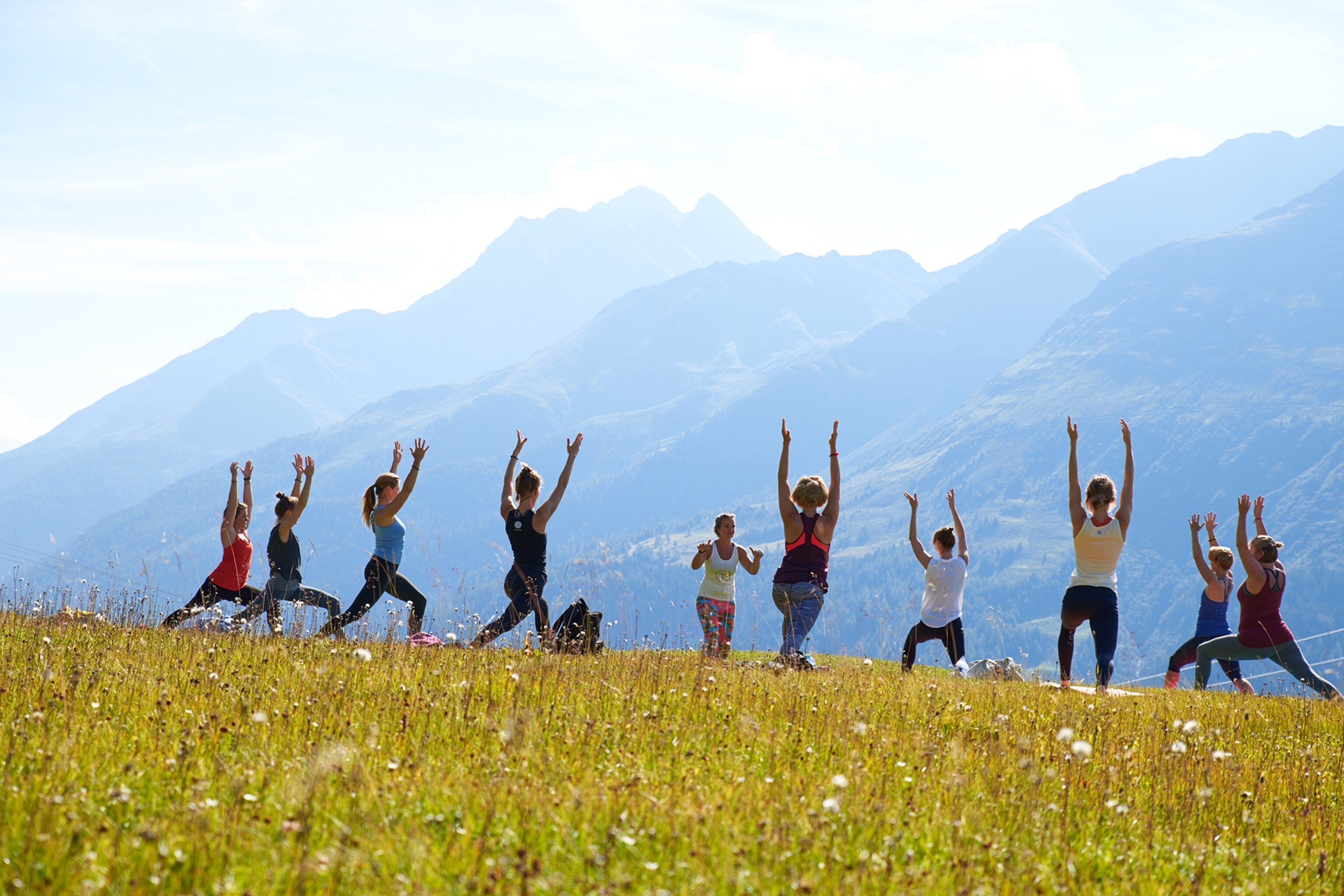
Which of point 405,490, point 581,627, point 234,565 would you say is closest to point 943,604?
point 581,627

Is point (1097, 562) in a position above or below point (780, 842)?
above

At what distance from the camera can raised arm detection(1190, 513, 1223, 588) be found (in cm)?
1332

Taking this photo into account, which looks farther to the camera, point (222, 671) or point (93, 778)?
point (222, 671)

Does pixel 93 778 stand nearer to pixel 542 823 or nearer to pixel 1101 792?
pixel 542 823

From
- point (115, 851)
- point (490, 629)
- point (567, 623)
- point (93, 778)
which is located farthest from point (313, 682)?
point (567, 623)

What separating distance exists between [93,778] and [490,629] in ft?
21.4

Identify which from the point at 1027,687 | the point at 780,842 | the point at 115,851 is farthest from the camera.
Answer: the point at 1027,687

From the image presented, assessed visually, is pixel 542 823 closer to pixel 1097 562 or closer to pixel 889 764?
pixel 889 764

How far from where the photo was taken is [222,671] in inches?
290

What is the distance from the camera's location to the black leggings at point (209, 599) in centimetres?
1108

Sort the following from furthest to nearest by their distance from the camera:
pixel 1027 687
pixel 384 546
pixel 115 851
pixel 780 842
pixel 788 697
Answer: pixel 384 546
pixel 1027 687
pixel 788 697
pixel 780 842
pixel 115 851

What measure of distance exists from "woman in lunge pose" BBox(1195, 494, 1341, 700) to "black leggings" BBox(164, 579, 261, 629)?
1230 centimetres

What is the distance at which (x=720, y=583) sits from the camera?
43.0 feet

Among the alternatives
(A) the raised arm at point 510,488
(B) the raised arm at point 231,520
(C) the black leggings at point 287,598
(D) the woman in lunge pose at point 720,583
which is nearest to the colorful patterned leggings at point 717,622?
(D) the woman in lunge pose at point 720,583
